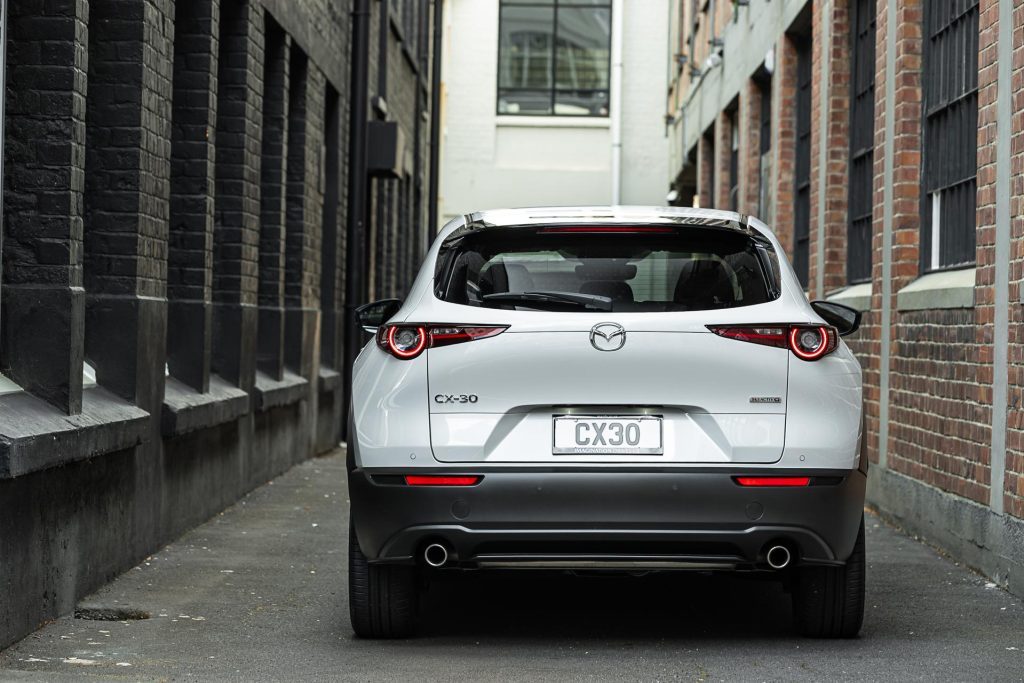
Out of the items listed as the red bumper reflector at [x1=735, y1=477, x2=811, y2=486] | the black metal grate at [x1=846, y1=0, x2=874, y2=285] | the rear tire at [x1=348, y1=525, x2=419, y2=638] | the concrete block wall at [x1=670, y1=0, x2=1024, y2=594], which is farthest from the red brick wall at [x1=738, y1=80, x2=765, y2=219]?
the red bumper reflector at [x1=735, y1=477, x2=811, y2=486]

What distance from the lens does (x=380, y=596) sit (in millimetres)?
6309

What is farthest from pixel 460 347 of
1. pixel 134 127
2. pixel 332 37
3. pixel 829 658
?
pixel 332 37

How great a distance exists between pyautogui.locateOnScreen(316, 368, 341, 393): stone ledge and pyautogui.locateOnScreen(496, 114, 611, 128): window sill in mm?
22040

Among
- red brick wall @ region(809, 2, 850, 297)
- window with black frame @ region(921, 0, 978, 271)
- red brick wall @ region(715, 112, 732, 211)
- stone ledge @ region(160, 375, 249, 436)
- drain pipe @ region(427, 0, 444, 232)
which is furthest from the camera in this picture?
drain pipe @ region(427, 0, 444, 232)

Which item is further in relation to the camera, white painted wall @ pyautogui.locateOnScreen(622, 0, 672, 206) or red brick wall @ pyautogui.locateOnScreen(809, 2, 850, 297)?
white painted wall @ pyautogui.locateOnScreen(622, 0, 672, 206)

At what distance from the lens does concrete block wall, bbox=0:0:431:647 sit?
6.86 m

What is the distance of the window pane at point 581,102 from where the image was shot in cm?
3806

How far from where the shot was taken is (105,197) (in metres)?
8.31

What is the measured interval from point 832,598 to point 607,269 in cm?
148

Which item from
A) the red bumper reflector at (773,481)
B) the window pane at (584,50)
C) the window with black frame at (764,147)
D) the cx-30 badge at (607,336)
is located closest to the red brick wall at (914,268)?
the red bumper reflector at (773,481)

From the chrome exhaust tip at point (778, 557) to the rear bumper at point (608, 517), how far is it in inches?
1.0

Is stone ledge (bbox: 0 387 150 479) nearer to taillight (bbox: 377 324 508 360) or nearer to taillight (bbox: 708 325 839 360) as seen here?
taillight (bbox: 377 324 508 360)

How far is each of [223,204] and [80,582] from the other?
465cm

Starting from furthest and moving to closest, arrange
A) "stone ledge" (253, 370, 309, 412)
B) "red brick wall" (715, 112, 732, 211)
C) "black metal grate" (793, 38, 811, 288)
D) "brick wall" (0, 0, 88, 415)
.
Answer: "red brick wall" (715, 112, 732, 211), "black metal grate" (793, 38, 811, 288), "stone ledge" (253, 370, 309, 412), "brick wall" (0, 0, 88, 415)
